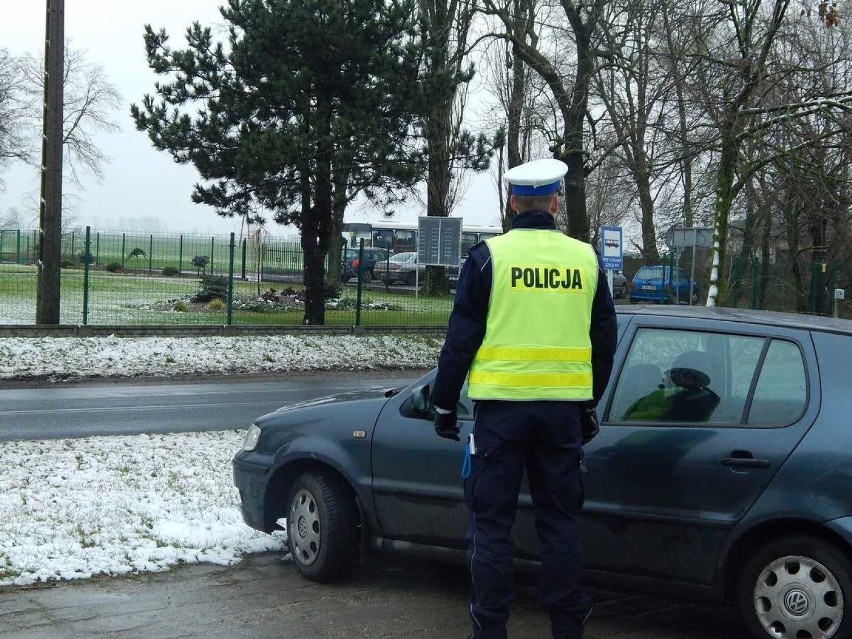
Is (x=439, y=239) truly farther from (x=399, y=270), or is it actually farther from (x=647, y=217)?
(x=399, y=270)

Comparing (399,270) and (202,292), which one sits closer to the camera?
(202,292)

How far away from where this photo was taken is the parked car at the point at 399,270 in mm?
34031

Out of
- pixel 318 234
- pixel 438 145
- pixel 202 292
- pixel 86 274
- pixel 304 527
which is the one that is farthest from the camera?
pixel 202 292

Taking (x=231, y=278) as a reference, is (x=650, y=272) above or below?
above

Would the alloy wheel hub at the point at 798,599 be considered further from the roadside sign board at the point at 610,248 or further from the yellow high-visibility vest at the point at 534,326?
the roadside sign board at the point at 610,248

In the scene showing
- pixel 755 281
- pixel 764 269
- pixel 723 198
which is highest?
pixel 723 198

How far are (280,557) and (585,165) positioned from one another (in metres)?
18.5

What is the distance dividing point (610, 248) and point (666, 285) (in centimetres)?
1426

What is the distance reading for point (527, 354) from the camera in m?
4.16

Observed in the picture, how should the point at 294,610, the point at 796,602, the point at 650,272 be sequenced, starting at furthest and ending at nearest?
1. the point at 650,272
2. the point at 294,610
3. the point at 796,602

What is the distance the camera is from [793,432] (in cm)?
459

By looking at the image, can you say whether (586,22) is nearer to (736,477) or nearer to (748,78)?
(748,78)

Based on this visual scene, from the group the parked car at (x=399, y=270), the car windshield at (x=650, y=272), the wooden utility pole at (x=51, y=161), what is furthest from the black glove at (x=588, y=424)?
the parked car at (x=399, y=270)

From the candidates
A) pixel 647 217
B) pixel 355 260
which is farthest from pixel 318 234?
pixel 355 260
